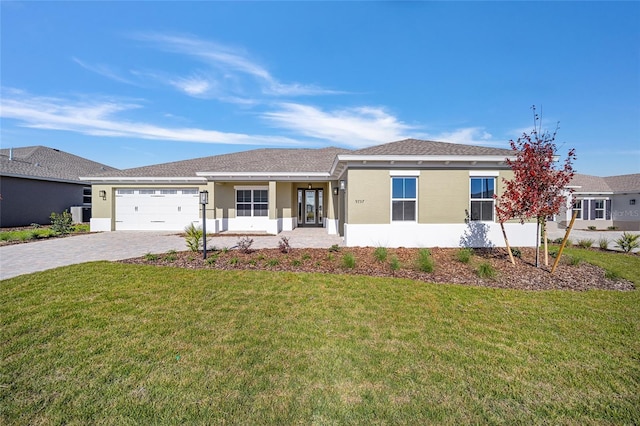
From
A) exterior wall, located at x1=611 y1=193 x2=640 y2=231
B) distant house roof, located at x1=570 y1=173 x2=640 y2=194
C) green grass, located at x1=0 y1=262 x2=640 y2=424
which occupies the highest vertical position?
distant house roof, located at x1=570 y1=173 x2=640 y2=194

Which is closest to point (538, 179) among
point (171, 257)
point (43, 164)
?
point (171, 257)

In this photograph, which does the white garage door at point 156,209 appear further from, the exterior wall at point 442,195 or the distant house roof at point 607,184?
the distant house roof at point 607,184

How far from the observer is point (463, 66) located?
13141 millimetres

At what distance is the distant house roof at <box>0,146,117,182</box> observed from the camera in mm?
17828

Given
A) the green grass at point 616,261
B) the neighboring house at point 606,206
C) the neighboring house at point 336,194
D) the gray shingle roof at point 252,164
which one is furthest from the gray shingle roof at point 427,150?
the neighboring house at point 606,206

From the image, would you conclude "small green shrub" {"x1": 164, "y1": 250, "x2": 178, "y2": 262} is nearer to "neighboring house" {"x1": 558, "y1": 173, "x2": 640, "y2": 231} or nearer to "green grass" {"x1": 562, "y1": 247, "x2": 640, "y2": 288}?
"green grass" {"x1": 562, "y1": 247, "x2": 640, "y2": 288}

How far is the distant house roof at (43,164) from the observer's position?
17828mm

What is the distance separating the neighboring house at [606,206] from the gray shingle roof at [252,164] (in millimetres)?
19976

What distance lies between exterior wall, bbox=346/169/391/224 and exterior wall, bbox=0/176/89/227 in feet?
71.1

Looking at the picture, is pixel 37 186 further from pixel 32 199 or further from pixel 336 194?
pixel 336 194

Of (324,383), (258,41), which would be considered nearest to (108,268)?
(324,383)

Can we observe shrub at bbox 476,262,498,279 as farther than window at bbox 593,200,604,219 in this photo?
No

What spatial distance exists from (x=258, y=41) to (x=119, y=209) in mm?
13301

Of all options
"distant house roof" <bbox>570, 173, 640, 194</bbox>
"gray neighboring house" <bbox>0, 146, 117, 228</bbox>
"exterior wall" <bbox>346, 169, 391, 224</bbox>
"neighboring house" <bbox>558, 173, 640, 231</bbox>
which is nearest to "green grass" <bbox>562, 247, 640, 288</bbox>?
"exterior wall" <bbox>346, 169, 391, 224</bbox>
